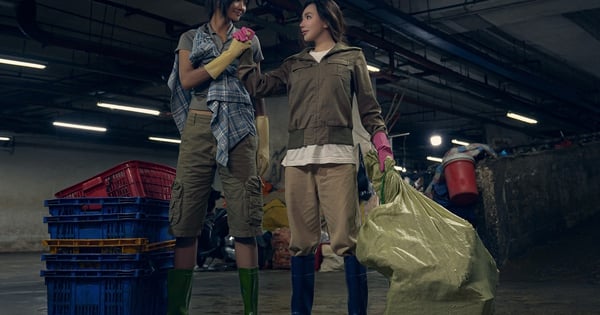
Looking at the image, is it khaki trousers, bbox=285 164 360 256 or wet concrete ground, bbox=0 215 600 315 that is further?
wet concrete ground, bbox=0 215 600 315

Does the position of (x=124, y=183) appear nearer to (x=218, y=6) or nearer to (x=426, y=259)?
(x=218, y=6)

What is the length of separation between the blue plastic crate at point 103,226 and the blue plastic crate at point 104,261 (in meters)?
0.08

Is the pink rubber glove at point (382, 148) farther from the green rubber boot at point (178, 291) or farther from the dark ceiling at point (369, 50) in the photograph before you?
the dark ceiling at point (369, 50)

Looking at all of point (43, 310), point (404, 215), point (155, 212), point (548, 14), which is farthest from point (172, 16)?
point (404, 215)

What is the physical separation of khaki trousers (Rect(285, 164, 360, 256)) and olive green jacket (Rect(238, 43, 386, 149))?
0.41ft

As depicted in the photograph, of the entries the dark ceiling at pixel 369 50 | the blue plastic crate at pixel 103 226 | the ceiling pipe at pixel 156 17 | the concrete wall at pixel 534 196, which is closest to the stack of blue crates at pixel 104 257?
the blue plastic crate at pixel 103 226

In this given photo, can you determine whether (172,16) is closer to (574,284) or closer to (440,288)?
(574,284)

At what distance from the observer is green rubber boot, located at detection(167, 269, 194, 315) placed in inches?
95.4

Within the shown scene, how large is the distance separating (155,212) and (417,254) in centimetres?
124

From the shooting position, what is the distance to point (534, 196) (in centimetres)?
651

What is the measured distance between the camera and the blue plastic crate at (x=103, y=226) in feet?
8.36

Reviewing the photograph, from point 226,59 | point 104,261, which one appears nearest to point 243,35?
point 226,59

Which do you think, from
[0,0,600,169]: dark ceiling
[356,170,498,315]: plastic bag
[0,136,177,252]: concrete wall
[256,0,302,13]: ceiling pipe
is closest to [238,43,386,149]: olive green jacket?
[356,170,498,315]: plastic bag

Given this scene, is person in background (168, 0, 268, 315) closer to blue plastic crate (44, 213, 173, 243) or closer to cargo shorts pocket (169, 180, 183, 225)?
cargo shorts pocket (169, 180, 183, 225)
